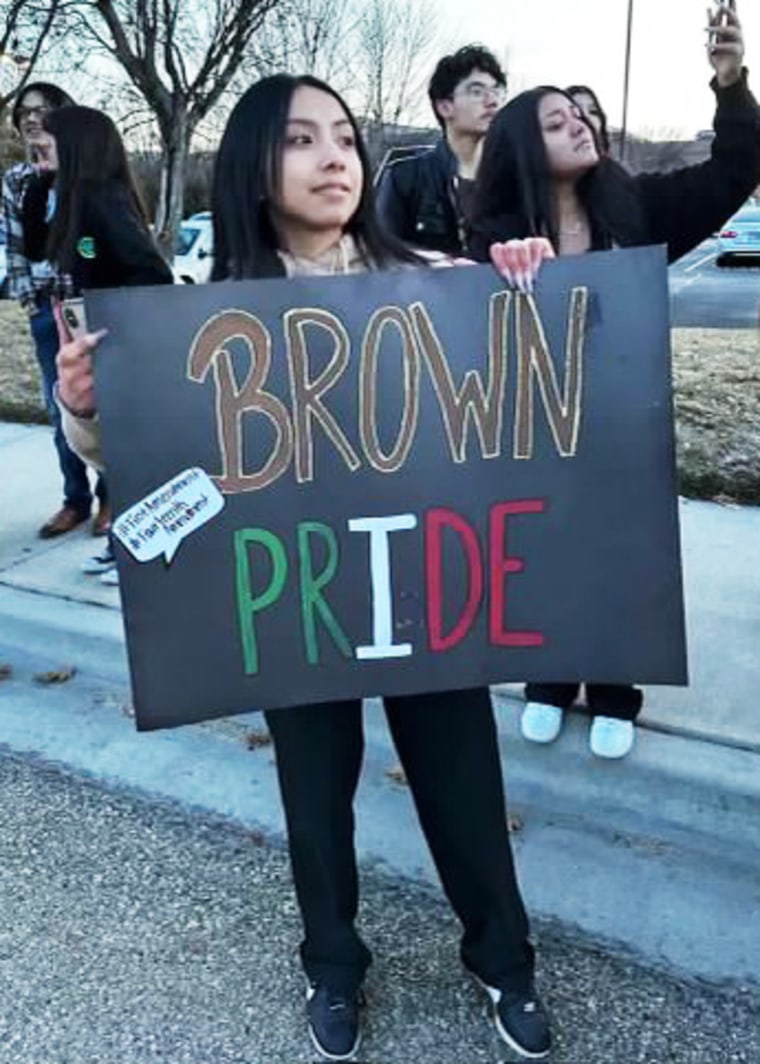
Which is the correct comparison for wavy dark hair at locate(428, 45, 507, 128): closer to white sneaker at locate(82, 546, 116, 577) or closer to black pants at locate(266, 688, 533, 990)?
white sneaker at locate(82, 546, 116, 577)

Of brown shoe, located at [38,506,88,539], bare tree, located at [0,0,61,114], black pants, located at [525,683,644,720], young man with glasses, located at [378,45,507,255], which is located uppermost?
bare tree, located at [0,0,61,114]

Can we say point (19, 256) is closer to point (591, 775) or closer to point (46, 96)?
point (46, 96)

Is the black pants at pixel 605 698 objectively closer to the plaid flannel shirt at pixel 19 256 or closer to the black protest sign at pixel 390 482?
the black protest sign at pixel 390 482

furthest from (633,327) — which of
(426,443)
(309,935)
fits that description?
(309,935)

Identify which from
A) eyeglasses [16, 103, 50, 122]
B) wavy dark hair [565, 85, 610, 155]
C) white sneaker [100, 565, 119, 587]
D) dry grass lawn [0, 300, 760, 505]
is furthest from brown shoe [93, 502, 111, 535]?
wavy dark hair [565, 85, 610, 155]

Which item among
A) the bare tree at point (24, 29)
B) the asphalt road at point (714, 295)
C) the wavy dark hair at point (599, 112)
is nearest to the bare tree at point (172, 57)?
the bare tree at point (24, 29)

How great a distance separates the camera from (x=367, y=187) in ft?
5.68

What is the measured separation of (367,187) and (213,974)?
148cm

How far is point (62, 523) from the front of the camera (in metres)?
4.29

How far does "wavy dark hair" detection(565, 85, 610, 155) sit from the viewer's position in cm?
245

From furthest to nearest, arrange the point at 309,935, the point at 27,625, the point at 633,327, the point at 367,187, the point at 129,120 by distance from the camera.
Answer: the point at 129,120
the point at 27,625
the point at 309,935
the point at 367,187
the point at 633,327

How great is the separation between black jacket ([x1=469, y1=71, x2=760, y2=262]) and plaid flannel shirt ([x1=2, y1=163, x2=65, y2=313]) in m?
2.00

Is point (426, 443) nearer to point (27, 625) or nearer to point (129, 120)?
point (27, 625)

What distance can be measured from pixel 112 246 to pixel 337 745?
7.26 ft
